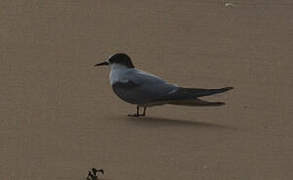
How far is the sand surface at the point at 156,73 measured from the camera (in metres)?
8.47

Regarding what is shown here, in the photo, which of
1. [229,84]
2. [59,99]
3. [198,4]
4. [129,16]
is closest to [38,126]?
[59,99]

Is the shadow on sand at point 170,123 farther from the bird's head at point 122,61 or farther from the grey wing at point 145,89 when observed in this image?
the bird's head at point 122,61

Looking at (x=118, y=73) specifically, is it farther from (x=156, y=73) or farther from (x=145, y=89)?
(x=156, y=73)

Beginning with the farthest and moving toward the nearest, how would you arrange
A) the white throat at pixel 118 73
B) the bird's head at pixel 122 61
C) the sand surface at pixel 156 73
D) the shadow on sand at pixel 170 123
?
the bird's head at pixel 122 61
the white throat at pixel 118 73
the shadow on sand at pixel 170 123
the sand surface at pixel 156 73

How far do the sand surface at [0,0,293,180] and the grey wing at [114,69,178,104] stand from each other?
198 mm

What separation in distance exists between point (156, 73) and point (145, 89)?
192cm

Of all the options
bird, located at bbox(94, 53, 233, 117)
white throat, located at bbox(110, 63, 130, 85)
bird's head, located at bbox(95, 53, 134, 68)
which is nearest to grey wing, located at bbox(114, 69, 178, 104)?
bird, located at bbox(94, 53, 233, 117)

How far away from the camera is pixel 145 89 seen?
33.2 ft

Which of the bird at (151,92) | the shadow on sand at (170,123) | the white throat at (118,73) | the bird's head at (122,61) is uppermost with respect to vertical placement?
the bird's head at (122,61)

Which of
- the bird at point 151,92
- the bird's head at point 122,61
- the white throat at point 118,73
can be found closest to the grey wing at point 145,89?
the bird at point 151,92

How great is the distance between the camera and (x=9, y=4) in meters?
15.0

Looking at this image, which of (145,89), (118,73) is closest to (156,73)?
(118,73)

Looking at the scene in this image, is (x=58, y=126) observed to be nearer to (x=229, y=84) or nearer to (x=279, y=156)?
(x=279, y=156)

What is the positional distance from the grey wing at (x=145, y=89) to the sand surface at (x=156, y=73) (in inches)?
7.8
